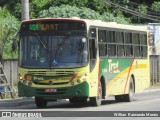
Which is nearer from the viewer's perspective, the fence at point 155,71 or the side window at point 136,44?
the side window at point 136,44

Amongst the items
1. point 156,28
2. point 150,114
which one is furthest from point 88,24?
point 156,28

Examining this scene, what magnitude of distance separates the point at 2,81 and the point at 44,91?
22.3 ft

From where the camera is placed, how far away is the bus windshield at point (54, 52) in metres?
23.1

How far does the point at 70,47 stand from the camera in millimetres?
23188

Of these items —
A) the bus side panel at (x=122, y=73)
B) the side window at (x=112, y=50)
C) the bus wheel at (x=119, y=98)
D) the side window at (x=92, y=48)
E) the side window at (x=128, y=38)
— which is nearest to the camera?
the side window at (x=92, y=48)

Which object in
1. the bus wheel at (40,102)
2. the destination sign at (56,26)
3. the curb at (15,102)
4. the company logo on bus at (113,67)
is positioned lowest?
the curb at (15,102)

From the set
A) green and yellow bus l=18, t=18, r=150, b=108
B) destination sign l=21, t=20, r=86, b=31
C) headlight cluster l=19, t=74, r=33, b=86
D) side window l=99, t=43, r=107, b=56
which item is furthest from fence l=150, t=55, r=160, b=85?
headlight cluster l=19, t=74, r=33, b=86

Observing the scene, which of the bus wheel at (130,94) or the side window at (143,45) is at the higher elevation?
the side window at (143,45)

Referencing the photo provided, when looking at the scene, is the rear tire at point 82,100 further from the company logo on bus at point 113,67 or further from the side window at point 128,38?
the side window at point 128,38

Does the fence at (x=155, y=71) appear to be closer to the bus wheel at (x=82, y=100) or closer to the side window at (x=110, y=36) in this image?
the bus wheel at (x=82, y=100)

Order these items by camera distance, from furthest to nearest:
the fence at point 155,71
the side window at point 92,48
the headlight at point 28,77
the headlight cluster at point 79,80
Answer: the fence at point 155,71, the side window at point 92,48, the headlight at point 28,77, the headlight cluster at point 79,80

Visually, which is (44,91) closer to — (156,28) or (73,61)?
(73,61)

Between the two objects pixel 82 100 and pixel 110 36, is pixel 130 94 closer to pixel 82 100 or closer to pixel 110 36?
pixel 82 100

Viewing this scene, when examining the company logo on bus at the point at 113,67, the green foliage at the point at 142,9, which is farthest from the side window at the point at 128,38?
the green foliage at the point at 142,9
